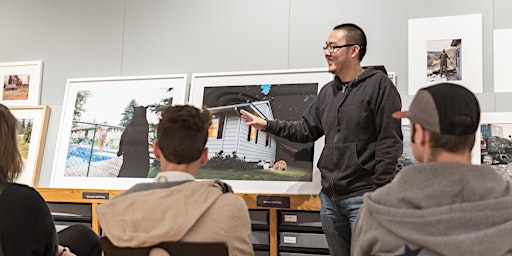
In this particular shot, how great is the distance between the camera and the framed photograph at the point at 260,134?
3391 mm

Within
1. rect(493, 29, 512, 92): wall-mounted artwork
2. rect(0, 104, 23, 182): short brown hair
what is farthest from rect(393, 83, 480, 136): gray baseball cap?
rect(493, 29, 512, 92): wall-mounted artwork

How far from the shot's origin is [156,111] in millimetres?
3832

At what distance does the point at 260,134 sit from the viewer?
3.53 meters

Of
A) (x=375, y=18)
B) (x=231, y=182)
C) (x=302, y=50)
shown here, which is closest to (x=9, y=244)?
(x=231, y=182)

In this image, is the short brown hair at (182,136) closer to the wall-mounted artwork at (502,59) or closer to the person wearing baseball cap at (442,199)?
the person wearing baseball cap at (442,199)

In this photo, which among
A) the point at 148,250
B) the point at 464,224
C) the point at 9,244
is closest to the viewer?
the point at 464,224

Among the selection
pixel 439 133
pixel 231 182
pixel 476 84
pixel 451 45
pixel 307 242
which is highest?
pixel 451 45

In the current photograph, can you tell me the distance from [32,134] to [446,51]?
302cm

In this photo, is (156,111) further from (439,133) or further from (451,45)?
(439,133)

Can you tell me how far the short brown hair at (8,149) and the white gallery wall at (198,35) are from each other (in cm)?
187

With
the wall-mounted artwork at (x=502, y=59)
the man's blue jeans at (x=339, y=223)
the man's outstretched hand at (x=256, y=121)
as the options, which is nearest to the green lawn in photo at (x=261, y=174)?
the man's outstretched hand at (x=256, y=121)

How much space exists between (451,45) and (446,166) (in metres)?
2.05

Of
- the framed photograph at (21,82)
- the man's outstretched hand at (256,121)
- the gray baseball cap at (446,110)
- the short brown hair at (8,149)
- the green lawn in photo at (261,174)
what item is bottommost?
the green lawn in photo at (261,174)

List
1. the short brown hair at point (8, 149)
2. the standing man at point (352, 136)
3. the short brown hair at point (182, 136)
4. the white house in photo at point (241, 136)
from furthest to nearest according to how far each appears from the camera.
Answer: the white house in photo at point (241, 136) → the standing man at point (352, 136) → the short brown hair at point (8, 149) → the short brown hair at point (182, 136)
